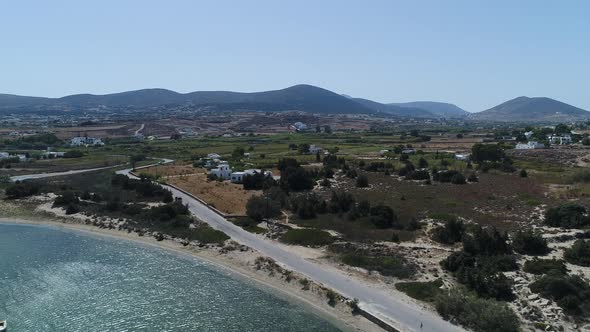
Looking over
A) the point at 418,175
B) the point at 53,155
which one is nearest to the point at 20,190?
the point at 53,155

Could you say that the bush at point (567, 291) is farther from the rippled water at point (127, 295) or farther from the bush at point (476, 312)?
the rippled water at point (127, 295)

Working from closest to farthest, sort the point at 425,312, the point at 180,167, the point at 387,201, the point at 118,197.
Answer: the point at 425,312 < the point at 387,201 < the point at 118,197 < the point at 180,167

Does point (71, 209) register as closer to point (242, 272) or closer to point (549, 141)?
point (242, 272)

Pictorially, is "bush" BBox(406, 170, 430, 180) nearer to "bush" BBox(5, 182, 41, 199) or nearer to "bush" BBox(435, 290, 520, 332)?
"bush" BBox(435, 290, 520, 332)

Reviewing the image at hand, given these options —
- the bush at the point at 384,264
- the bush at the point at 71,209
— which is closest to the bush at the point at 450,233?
the bush at the point at 384,264

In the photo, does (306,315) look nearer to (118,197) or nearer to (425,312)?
(425,312)

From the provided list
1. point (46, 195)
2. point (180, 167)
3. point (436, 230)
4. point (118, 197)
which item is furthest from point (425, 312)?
point (180, 167)
